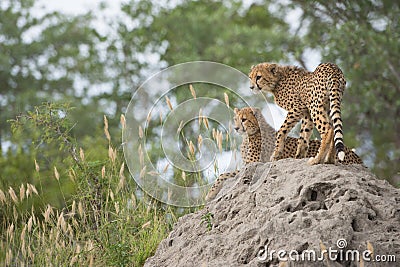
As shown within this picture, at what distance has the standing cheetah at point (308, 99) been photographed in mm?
5199

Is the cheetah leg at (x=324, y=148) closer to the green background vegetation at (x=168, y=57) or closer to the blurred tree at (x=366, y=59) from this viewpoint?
the green background vegetation at (x=168, y=57)

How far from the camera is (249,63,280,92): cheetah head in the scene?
5.90 m

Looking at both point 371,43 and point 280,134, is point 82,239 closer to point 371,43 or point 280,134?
point 280,134

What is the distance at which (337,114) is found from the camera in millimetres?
5141

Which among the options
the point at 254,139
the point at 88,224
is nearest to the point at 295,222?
the point at 254,139

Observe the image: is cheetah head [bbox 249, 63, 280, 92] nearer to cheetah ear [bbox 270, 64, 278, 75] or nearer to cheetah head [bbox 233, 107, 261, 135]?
cheetah ear [bbox 270, 64, 278, 75]

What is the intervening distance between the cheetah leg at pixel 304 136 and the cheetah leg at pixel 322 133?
0.83ft

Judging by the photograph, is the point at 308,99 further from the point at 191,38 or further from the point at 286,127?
the point at 191,38

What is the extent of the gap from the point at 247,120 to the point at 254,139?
170 millimetres

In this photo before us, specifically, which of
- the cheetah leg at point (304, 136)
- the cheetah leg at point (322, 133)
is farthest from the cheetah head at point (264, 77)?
the cheetah leg at point (322, 133)

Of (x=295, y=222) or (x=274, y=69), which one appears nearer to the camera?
(x=295, y=222)

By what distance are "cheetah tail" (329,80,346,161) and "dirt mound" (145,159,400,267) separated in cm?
18

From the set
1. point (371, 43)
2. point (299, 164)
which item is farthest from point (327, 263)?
point (371, 43)

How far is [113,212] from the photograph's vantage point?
687 cm
